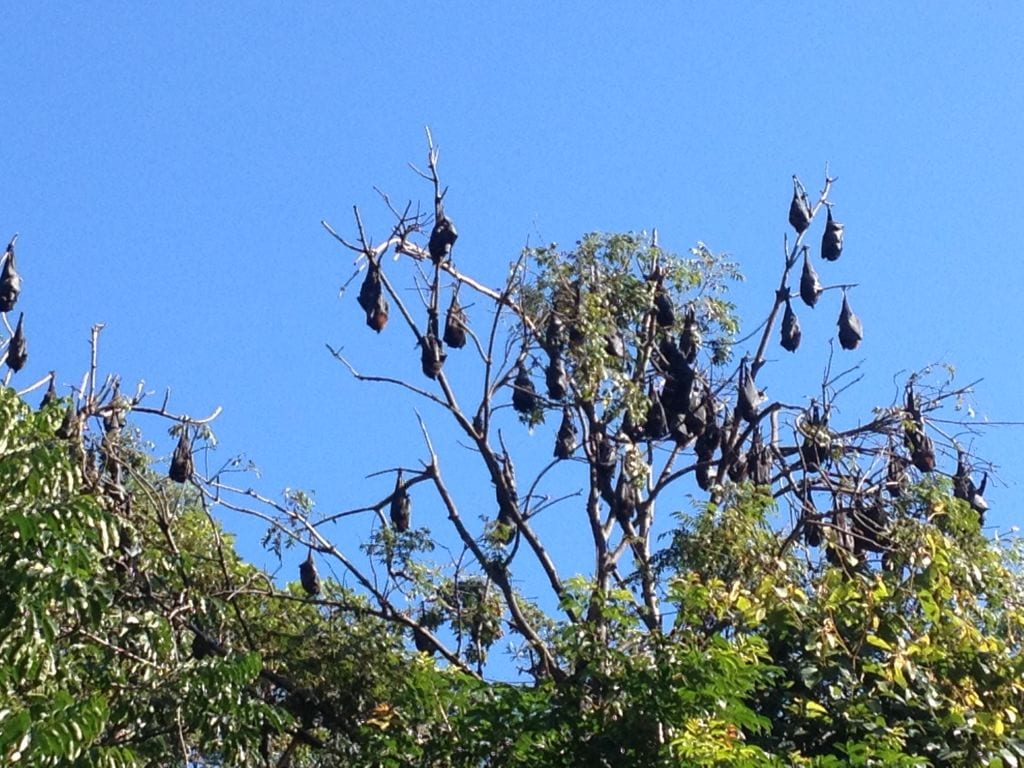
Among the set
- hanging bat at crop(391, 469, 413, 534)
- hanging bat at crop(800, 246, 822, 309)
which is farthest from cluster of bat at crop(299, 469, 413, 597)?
hanging bat at crop(800, 246, 822, 309)

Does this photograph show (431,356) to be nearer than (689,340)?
Yes

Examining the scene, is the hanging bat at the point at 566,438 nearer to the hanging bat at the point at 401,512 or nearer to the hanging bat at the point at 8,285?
the hanging bat at the point at 401,512

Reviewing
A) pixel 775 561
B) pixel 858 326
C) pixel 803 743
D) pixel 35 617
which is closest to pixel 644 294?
pixel 858 326

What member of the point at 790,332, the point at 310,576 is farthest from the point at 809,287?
the point at 310,576

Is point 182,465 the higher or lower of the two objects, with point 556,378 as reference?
lower

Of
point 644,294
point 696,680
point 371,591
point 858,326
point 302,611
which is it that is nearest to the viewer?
point 696,680

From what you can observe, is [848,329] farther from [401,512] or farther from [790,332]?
[401,512]

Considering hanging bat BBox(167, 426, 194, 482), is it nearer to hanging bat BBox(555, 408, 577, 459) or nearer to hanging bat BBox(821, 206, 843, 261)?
hanging bat BBox(555, 408, 577, 459)

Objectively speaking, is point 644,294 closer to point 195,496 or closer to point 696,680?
point 195,496

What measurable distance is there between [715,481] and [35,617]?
7.14 metres

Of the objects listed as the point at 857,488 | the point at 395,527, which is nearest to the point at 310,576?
the point at 395,527

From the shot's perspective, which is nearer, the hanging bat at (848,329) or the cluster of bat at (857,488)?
the cluster of bat at (857,488)

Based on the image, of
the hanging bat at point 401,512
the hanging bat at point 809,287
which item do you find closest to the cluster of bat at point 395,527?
the hanging bat at point 401,512

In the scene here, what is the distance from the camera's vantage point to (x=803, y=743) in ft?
28.1
